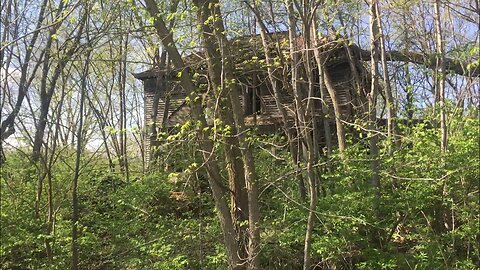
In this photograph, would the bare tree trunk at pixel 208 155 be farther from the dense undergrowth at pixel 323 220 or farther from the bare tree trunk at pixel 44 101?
the bare tree trunk at pixel 44 101

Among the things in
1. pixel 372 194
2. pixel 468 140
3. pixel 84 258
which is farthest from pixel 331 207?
pixel 84 258

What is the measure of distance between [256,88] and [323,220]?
403 cm

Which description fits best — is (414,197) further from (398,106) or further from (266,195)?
(266,195)

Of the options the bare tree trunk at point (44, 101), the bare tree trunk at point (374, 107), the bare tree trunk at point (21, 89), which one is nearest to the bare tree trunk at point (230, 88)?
the bare tree trunk at point (374, 107)

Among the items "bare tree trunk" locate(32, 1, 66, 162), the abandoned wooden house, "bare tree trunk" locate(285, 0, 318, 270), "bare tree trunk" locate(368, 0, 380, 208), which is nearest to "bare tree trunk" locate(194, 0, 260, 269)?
the abandoned wooden house

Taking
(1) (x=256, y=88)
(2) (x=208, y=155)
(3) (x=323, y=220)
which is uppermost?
(1) (x=256, y=88)

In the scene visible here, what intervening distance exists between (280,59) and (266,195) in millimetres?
2557

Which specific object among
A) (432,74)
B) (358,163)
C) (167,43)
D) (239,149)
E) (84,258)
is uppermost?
(167,43)

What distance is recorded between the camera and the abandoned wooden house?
6590mm

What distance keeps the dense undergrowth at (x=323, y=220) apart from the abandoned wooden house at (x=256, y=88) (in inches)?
38.7

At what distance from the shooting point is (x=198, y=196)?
28.4ft

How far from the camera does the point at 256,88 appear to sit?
10.1m

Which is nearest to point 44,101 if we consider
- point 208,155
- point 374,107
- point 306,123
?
point 208,155

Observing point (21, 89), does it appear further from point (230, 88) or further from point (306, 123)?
point (306, 123)
